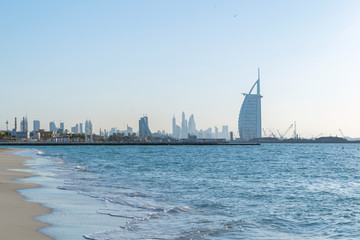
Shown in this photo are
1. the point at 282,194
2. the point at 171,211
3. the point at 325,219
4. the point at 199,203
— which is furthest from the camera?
the point at 282,194

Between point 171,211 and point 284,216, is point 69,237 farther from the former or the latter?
point 284,216

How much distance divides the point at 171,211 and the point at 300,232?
493 centimetres

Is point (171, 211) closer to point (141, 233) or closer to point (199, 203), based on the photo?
point (199, 203)

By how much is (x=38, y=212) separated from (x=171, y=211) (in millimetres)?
4696

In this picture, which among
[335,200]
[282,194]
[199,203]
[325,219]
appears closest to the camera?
[325,219]

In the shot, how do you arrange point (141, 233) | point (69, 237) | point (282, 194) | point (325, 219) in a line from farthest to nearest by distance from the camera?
point (282, 194) → point (325, 219) → point (141, 233) → point (69, 237)

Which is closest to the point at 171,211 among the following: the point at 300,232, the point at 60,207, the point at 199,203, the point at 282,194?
the point at 199,203

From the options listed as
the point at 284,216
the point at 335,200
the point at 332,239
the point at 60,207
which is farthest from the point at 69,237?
the point at 335,200

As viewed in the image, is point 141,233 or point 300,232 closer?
point 141,233

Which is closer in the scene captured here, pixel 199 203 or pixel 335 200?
pixel 199 203

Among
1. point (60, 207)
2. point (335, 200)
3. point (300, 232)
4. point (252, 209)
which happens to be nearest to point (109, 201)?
point (60, 207)

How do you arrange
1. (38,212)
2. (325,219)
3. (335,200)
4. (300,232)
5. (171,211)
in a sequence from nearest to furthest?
(300,232) < (38,212) < (325,219) < (171,211) < (335,200)

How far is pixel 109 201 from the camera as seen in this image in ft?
55.5

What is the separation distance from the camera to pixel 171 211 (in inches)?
594
